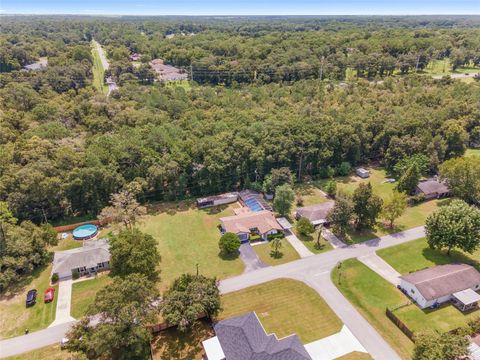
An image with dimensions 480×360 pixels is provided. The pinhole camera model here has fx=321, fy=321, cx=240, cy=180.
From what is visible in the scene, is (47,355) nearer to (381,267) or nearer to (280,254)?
(280,254)

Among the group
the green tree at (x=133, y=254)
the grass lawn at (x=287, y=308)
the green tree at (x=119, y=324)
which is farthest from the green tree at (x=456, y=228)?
the green tree at (x=133, y=254)

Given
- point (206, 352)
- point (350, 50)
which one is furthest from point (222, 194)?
point (350, 50)

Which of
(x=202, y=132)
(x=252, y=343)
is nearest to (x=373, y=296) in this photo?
(x=252, y=343)

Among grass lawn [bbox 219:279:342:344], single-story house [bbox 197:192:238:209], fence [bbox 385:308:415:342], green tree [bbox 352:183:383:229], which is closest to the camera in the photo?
fence [bbox 385:308:415:342]

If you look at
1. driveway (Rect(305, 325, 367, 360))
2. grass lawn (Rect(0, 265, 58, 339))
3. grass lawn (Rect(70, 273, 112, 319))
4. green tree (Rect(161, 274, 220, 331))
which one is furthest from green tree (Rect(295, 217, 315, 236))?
grass lawn (Rect(0, 265, 58, 339))

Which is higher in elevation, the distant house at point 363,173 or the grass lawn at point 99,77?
the grass lawn at point 99,77

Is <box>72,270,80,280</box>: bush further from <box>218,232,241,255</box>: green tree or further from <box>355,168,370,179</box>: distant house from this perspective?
<box>355,168,370,179</box>: distant house

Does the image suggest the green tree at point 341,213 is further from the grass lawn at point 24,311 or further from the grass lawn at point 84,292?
the grass lawn at point 24,311
